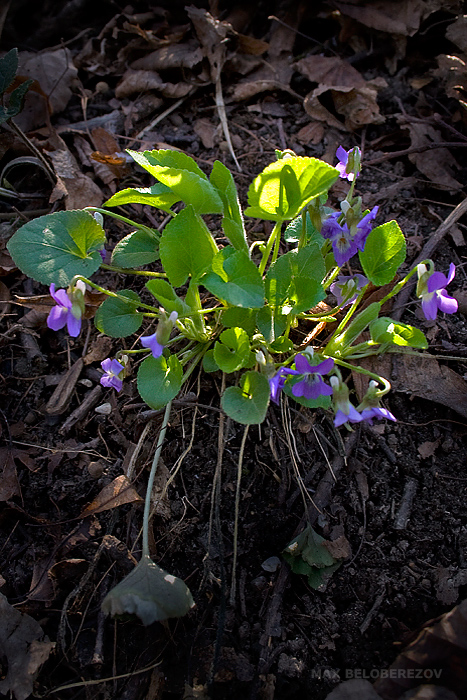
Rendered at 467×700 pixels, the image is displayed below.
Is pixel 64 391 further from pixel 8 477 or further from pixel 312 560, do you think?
pixel 312 560

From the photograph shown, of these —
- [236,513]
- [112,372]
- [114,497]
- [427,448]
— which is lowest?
[114,497]

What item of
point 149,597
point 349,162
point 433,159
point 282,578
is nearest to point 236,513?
point 282,578

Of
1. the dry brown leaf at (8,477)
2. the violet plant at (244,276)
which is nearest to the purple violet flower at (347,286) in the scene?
the violet plant at (244,276)

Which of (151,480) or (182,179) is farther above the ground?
(182,179)

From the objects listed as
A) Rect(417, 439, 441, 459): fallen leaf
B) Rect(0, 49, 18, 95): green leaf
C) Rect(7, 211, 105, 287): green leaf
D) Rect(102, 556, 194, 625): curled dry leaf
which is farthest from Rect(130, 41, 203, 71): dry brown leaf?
Rect(102, 556, 194, 625): curled dry leaf

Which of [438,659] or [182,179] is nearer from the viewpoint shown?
[438,659]

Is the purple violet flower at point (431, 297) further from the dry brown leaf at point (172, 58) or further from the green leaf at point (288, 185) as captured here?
the dry brown leaf at point (172, 58)

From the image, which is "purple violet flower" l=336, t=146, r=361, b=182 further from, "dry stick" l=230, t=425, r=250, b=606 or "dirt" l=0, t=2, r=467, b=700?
"dry stick" l=230, t=425, r=250, b=606
